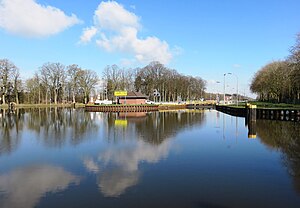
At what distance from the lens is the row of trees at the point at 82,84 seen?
266 ft

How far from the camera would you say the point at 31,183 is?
31.2 ft

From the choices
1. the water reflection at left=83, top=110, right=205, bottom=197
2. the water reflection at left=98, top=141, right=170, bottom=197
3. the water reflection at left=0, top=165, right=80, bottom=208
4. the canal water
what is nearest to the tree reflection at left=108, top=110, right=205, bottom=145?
the water reflection at left=83, top=110, right=205, bottom=197

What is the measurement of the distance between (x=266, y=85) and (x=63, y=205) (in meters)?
59.9

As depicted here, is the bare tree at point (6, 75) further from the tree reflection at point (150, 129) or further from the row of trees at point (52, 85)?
the tree reflection at point (150, 129)

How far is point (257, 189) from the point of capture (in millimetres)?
8789

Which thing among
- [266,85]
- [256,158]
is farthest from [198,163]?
[266,85]

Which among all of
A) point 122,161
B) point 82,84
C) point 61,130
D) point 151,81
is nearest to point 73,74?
point 82,84

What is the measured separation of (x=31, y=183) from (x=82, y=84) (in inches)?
3042

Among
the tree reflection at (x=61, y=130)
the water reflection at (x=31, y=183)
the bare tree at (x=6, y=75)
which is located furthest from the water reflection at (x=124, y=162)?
the bare tree at (x=6, y=75)

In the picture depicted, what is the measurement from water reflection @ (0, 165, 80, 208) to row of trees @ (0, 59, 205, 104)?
7112cm

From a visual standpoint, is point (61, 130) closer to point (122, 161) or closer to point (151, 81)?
point (122, 161)

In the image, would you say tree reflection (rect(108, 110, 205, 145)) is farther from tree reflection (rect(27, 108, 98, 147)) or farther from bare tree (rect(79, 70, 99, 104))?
bare tree (rect(79, 70, 99, 104))

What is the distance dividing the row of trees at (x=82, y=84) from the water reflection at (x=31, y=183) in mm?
71116

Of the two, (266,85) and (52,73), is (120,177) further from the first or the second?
(52,73)
